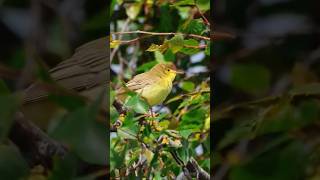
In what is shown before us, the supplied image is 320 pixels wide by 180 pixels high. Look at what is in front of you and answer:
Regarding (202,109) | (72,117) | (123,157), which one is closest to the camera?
(72,117)

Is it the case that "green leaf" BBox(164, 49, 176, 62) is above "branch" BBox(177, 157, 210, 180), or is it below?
above

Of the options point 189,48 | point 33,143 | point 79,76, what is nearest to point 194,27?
point 189,48

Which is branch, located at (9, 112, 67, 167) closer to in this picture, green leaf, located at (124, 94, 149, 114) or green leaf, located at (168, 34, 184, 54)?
green leaf, located at (124, 94, 149, 114)

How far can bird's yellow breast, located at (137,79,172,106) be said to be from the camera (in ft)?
1.73

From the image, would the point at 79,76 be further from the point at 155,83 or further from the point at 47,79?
the point at 47,79

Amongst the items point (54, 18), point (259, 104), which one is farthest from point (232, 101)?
Answer: point (54, 18)

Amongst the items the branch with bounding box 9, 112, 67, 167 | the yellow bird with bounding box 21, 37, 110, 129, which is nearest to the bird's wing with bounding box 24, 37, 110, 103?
the yellow bird with bounding box 21, 37, 110, 129

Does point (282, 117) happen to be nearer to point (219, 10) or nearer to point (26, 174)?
point (26, 174)

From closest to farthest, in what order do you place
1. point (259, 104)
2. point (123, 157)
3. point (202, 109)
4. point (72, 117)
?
point (72, 117)
point (259, 104)
point (123, 157)
point (202, 109)

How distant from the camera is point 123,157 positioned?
49 cm

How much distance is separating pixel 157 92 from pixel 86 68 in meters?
0.08

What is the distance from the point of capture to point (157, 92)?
0.55 m

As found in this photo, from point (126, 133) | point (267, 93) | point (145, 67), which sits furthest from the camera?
point (145, 67)

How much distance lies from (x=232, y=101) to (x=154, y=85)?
0.12 m
